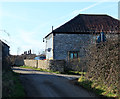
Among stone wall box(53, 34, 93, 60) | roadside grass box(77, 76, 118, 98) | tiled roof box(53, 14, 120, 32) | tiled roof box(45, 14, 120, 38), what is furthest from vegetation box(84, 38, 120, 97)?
tiled roof box(53, 14, 120, 32)

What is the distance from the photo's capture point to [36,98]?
9812mm

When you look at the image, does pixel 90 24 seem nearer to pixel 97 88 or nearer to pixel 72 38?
pixel 72 38

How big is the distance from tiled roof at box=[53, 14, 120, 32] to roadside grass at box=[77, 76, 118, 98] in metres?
14.3

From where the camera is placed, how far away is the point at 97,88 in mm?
11922

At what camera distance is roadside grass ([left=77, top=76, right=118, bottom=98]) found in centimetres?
1057

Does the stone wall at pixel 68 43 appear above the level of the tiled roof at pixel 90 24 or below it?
below

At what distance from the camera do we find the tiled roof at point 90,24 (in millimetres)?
28250

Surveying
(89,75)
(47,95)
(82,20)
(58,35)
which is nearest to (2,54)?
A: (47,95)

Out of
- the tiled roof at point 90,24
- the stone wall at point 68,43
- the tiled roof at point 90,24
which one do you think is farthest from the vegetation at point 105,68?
the tiled roof at point 90,24

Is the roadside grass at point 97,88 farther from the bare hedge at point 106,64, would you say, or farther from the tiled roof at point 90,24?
the tiled roof at point 90,24

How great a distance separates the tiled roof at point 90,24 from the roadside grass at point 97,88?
14.3 meters

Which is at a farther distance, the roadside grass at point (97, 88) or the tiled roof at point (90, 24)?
the tiled roof at point (90, 24)

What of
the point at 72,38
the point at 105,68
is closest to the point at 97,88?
the point at 105,68

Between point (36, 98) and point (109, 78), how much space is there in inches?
171
